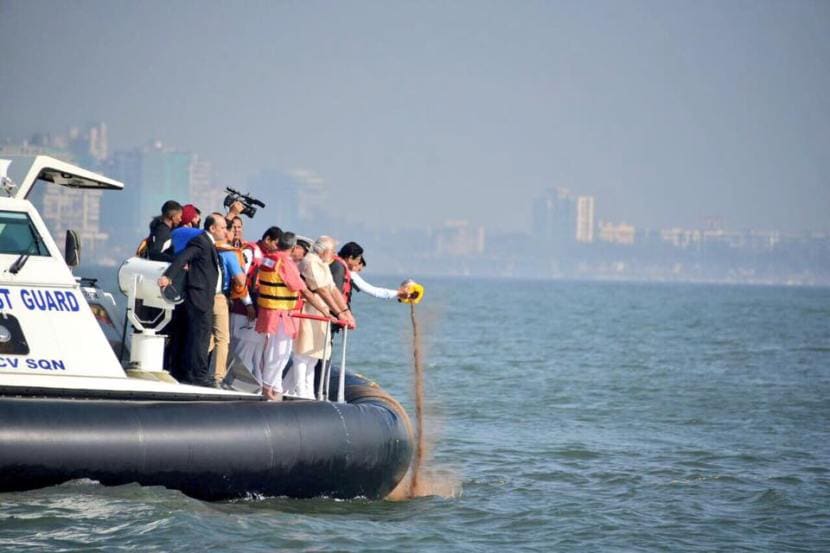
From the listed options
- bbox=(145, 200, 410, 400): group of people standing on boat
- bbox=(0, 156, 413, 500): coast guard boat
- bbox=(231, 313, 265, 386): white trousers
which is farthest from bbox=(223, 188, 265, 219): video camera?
bbox=(0, 156, 413, 500): coast guard boat

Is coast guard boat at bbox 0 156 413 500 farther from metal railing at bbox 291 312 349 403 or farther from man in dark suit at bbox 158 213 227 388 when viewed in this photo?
metal railing at bbox 291 312 349 403

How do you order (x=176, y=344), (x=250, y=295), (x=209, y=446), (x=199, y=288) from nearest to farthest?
(x=209, y=446) → (x=199, y=288) → (x=176, y=344) → (x=250, y=295)

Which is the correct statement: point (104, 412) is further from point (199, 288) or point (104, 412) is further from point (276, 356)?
point (276, 356)

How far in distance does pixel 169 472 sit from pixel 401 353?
2510 centimetres

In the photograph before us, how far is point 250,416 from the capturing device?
1205 centimetres

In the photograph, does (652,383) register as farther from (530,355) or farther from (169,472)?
(169,472)

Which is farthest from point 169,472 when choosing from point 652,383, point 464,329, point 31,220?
point 464,329

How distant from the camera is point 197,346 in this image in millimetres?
12219

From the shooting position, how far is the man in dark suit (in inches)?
473

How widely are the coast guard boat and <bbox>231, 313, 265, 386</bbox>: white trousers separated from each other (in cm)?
56

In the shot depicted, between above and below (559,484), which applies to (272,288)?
above

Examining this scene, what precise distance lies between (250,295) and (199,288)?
103cm

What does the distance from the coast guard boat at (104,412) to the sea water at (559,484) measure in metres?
0.23

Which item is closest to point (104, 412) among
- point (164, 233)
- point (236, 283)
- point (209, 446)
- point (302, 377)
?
point (209, 446)
